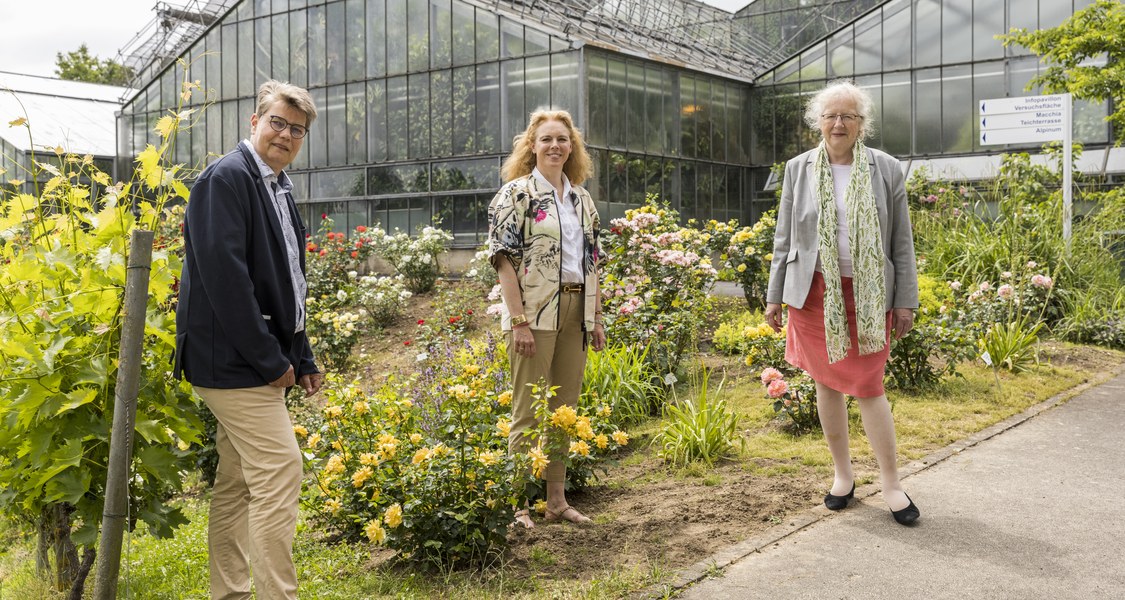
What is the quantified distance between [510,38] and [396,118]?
3.13m

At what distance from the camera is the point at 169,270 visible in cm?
314

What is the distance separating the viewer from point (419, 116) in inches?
725

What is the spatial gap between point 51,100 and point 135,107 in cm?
775

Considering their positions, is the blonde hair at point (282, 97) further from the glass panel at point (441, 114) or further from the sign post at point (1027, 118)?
the glass panel at point (441, 114)

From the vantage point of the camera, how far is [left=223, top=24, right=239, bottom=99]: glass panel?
21.0 meters

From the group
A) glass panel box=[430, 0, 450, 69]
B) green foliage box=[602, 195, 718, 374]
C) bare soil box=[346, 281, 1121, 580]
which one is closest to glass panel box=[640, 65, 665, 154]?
glass panel box=[430, 0, 450, 69]

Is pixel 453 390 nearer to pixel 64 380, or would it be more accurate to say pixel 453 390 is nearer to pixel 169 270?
pixel 169 270

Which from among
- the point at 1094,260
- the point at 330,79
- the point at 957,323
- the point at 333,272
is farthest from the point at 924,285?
the point at 330,79

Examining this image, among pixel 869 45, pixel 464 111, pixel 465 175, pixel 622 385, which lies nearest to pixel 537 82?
pixel 464 111

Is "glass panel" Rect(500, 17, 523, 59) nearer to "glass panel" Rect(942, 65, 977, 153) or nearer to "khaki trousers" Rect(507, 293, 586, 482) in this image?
"glass panel" Rect(942, 65, 977, 153)

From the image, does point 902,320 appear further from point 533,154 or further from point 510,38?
point 510,38

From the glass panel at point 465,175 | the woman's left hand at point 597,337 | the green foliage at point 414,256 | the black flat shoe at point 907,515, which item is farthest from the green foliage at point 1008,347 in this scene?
the glass panel at point 465,175

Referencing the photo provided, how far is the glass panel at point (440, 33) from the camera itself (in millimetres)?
17781

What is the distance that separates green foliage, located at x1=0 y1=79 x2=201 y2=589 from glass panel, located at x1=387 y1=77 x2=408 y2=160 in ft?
51.1
